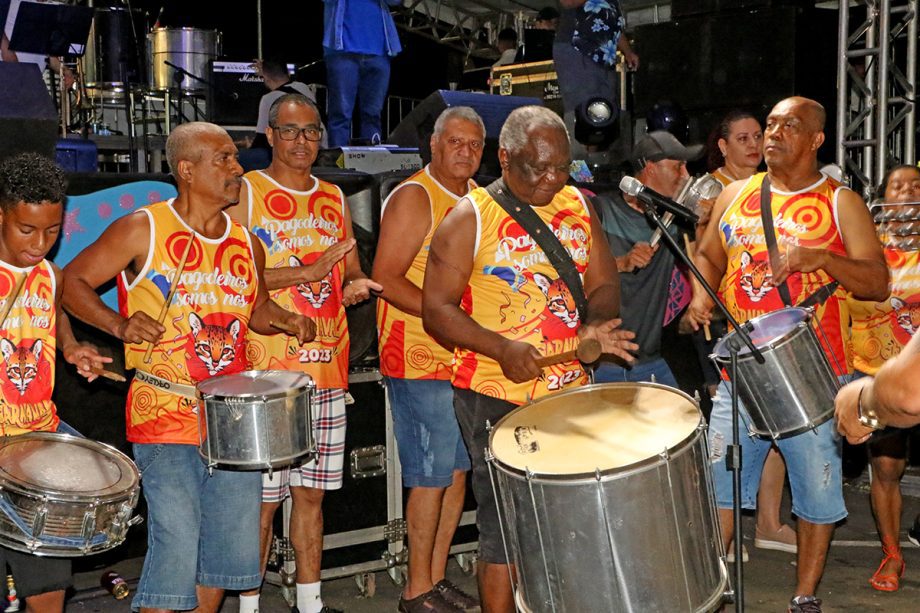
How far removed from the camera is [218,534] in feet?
13.4

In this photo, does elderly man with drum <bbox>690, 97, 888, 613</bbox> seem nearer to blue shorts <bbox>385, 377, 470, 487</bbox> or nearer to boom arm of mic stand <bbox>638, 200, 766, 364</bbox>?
boom arm of mic stand <bbox>638, 200, 766, 364</bbox>

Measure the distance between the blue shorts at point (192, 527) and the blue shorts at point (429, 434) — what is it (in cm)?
116

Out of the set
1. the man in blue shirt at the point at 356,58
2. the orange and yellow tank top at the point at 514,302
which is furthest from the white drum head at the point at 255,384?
the man in blue shirt at the point at 356,58

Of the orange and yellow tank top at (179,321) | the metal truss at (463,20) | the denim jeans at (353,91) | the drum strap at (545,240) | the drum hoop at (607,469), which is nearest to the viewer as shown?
the drum hoop at (607,469)

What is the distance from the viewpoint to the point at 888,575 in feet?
19.0

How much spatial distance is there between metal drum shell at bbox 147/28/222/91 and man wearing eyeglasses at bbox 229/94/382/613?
8.23 meters

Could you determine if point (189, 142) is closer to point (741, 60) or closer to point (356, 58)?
point (356, 58)

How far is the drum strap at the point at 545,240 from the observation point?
411 cm

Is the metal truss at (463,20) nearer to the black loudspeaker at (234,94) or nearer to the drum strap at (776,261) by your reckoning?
the black loudspeaker at (234,94)

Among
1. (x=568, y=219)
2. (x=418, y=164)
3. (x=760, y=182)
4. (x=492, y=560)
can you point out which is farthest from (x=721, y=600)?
(x=418, y=164)

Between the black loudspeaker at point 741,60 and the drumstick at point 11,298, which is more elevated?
the black loudspeaker at point 741,60

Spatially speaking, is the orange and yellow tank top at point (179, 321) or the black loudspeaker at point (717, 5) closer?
the orange and yellow tank top at point (179, 321)

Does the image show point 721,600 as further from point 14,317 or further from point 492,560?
point 14,317

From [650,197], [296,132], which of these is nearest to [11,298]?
[296,132]
